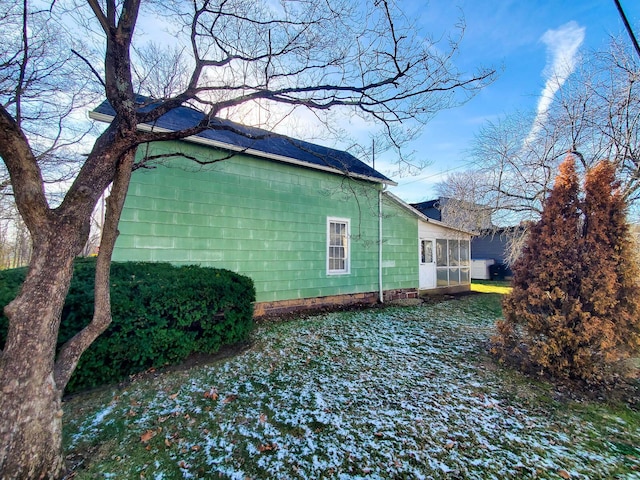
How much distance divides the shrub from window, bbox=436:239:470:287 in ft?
25.2

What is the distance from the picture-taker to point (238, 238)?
6.56 meters

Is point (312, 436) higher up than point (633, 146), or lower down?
lower down

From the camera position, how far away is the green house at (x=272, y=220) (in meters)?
5.62

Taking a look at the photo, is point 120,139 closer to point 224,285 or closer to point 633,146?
point 224,285

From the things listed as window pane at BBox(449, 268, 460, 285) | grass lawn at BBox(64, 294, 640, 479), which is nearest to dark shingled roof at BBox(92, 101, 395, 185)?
grass lawn at BBox(64, 294, 640, 479)

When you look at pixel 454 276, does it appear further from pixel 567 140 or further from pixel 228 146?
pixel 228 146

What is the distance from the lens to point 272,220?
7062 millimetres

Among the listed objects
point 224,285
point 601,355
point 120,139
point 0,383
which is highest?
point 120,139

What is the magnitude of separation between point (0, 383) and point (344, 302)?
7129mm

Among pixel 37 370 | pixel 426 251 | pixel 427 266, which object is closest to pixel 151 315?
pixel 37 370

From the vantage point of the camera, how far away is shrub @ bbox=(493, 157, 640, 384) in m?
3.56

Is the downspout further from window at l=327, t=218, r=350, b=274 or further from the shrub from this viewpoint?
the shrub

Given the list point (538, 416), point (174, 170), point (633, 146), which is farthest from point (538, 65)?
point (174, 170)

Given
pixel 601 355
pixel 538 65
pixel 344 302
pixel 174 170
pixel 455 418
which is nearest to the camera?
pixel 455 418
